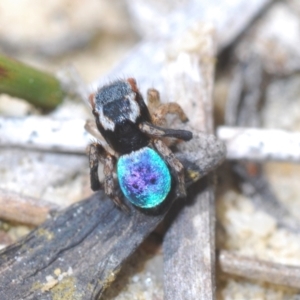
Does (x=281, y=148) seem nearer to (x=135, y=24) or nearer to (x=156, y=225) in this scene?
(x=156, y=225)

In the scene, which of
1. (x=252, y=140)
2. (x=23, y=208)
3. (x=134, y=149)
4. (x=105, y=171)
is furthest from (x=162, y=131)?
(x=23, y=208)

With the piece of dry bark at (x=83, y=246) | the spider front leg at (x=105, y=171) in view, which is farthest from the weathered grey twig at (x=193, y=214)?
the spider front leg at (x=105, y=171)

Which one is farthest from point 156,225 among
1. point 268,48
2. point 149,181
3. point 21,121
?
point 268,48

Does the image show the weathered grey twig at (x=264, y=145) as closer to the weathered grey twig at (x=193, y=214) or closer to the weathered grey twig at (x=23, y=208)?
the weathered grey twig at (x=193, y=214)

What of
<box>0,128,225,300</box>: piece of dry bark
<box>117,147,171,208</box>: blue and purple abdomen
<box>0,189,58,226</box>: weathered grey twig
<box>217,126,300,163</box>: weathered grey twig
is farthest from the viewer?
<box>217,126,300,163</box>: weathered grey twig

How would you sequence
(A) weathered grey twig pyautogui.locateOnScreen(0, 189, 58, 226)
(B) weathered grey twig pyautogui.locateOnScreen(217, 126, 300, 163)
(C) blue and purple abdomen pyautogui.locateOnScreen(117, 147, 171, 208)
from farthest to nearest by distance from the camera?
1. (B) weathered grey twig pyautogui.locateOnScreen(217, 126, 300, 163)
2. (A) weathered grey twig pyautogui.locateOnScreen(0, 189, 58, 226)
3. (C) blue and purple abdomen pyautogui.locateOnScreen(117, 147, 171, 208)

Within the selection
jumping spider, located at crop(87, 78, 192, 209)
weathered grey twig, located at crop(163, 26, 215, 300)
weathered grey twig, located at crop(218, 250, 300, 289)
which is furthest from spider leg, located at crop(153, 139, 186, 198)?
weathered grey twig, located at crop(218, 250, 300, 289)

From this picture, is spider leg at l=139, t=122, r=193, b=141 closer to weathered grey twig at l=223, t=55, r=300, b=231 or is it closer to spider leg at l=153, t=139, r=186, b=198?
spider leg at l=153, t=139, r=186, b=198
